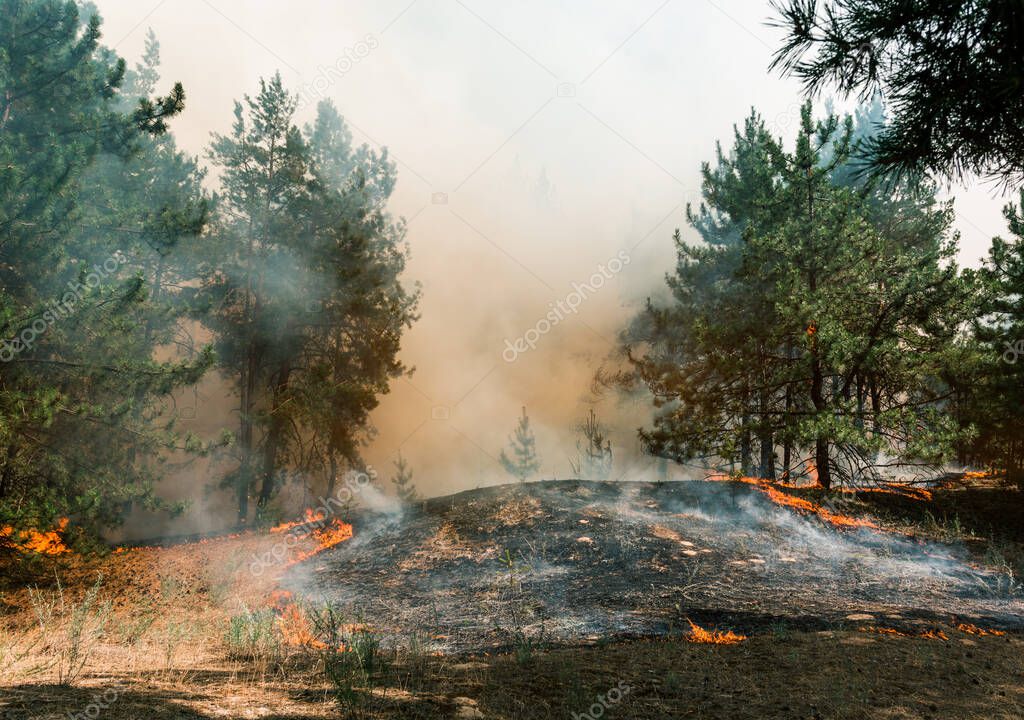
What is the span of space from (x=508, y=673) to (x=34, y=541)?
29.4 ft

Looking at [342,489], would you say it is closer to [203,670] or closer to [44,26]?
[44,26]

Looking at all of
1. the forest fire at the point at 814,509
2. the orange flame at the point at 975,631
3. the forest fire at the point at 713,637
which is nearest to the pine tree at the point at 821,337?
the forest fire at the point at 814,509

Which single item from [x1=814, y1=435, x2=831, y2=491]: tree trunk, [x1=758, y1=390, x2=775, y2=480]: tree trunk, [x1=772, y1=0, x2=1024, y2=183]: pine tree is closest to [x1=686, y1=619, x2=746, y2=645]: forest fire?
[x1=772, y1=0, x2=1024, y2=183]: pine tree

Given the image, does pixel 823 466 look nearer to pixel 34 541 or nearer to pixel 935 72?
pixel 935 72

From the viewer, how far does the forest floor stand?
157 inches

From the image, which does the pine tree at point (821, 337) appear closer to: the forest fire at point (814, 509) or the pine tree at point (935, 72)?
the forest fire at point (814, 509)

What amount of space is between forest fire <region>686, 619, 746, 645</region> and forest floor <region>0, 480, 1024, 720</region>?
5 cm

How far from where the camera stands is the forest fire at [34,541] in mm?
8969

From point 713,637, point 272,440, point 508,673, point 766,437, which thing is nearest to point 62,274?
point 272,440

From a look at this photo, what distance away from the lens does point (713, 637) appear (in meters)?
6.48

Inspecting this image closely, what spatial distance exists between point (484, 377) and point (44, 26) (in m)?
45.6

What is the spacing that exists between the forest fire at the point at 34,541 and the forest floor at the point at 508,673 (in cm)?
110

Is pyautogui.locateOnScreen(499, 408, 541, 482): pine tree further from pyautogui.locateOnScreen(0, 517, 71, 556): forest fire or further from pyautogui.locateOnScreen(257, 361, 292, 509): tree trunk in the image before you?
pyautogui.locateOnScreen(0, 517, 71, 556): forest fire

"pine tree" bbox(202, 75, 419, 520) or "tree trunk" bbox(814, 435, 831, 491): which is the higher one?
"pine tree" bbox(202, 75, 419, 520)
